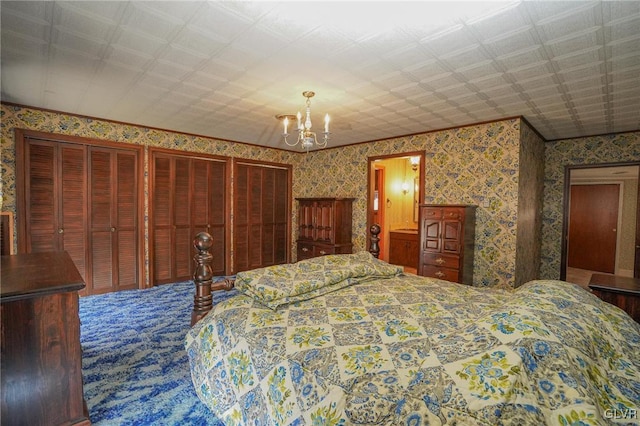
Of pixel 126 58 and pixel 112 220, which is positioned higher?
pixel 126 58

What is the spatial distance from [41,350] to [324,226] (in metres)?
4.34

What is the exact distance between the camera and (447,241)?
3.96 metres

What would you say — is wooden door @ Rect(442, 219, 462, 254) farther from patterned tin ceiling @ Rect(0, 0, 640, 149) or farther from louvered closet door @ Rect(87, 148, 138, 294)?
louvered closet door @ Rect(87, 148, 138, 294)

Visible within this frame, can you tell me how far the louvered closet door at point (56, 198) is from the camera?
3758 millimetres

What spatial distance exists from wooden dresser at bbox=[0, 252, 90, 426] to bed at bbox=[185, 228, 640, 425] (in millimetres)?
628

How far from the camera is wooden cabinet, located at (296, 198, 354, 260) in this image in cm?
546

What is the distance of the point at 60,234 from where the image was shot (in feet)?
13.0

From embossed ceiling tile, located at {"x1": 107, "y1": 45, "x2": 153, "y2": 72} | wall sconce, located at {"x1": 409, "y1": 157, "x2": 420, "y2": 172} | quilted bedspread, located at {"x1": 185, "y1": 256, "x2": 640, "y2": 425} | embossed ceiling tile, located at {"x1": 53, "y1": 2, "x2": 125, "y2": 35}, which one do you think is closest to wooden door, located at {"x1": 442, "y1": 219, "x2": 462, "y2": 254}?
quilted bedspread, located at {"x1": 185, "y1": 256, "x2": 640, "y2": 425}

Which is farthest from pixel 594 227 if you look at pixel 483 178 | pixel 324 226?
pixel 324 226

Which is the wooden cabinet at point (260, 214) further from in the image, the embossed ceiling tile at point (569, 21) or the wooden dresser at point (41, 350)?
the embossed ceiling tile at point (569, 21)

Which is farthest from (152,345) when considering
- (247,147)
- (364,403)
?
(247,147)

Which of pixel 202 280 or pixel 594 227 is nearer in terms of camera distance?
pixel 202 280

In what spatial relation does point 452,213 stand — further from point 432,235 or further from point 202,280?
point 202,280

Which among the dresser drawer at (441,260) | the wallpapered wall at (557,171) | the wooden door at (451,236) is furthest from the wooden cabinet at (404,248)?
the wallpapered wall at (557,171)
